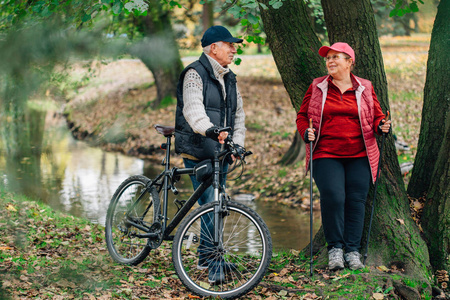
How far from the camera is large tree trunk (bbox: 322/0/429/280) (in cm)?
445

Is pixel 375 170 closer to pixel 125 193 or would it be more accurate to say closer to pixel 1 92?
pixel 125 193

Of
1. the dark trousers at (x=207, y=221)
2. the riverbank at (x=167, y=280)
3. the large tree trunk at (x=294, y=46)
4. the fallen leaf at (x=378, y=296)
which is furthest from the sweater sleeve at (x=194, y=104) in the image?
the fallen leaf at (x=378, y=296)

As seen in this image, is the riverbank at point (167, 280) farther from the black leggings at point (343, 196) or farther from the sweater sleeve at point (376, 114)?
the sweater sleeve at point (376, 114)

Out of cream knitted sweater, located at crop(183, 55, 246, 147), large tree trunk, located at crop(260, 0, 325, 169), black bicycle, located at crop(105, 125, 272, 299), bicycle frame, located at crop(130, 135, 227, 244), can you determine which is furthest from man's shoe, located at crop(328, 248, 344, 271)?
large tree trunk, located at crop(260, 0, 325, 169)

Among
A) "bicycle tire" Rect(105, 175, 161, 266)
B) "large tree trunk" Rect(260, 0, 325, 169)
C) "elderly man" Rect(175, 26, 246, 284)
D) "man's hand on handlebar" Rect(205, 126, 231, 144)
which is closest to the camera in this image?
"man's hand on handlebar" Rect(205, 126, 231, 144)

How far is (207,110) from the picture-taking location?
13.5 ft

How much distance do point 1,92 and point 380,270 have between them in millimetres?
3552

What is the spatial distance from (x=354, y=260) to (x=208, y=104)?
1743mm

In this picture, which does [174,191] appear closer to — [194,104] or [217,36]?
[194,104]

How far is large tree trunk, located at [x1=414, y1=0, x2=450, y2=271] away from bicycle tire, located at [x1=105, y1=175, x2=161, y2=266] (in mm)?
2524

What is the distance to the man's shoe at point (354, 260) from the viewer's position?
13.8 feet

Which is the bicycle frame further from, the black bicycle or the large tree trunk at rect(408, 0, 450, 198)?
the large tree trunk at rect(408, 0, 450, 198)

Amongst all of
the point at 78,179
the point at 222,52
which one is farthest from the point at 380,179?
the point at 78,179

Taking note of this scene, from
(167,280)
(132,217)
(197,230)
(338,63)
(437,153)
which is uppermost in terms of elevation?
(338,63)
